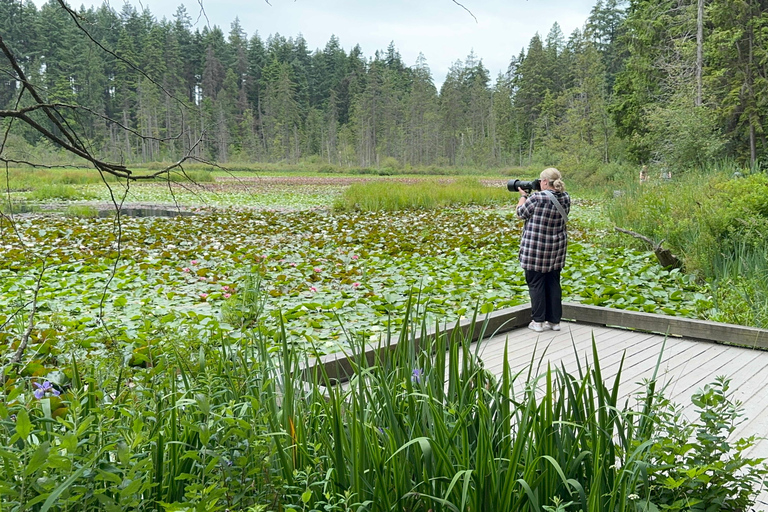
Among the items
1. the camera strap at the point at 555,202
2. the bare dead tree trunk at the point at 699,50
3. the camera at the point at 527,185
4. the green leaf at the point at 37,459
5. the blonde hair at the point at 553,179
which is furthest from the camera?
the bare dead tree trunk at the point at 699,50

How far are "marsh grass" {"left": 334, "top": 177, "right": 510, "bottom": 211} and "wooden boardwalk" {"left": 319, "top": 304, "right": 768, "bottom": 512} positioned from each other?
365 inches

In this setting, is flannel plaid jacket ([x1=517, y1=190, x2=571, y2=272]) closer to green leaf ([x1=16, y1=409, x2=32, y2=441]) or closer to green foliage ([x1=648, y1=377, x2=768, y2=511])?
green foliage ([x1=648, y1=377, x2=768, y2=511])

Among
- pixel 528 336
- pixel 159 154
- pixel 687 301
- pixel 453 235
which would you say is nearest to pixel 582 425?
pixel 528 336

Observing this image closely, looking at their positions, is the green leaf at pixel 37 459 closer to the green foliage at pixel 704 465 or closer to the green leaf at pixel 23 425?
the green leaf at pixel 23 425

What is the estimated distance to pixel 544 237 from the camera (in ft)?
14.2

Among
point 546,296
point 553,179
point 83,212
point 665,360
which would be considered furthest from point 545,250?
point 83,212

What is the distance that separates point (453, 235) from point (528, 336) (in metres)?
5.30

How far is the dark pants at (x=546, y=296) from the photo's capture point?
4.32 metres

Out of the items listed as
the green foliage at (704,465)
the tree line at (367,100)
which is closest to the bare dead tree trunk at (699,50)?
the tree line at (367,100)

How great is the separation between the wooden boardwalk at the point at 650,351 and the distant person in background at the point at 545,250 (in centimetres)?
17

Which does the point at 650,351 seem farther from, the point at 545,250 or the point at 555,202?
the point at 555,202

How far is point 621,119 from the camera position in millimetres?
23922

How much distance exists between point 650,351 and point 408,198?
1098cm

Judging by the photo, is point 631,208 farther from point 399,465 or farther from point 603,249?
point 399,465
